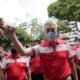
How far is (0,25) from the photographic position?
5.20 metres

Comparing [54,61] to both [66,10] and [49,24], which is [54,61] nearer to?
[49,24]

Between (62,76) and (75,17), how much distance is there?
4209 centimetres

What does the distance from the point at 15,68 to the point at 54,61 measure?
392 centimetres

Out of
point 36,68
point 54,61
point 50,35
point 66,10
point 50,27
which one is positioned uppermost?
point 66,10

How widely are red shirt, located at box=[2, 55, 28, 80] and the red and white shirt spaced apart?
3.76 meters

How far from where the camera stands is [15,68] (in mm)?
10805

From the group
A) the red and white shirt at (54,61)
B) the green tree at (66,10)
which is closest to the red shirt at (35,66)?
the red and white shirt at (54,61)

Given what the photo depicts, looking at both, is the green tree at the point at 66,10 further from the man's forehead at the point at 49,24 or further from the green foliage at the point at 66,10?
the man's forehead at the point at 49,24

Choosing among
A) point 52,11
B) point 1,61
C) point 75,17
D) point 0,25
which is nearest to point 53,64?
point 0,25

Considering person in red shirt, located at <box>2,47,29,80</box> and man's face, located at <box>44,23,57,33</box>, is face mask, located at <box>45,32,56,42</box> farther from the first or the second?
person in red shirt, located at <box>2,47,29,80</box>

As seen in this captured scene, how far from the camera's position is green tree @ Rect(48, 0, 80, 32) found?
48784 millimetres

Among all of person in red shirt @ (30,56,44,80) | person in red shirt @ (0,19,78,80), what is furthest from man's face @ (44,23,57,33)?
person in red shirt @ (30,56,44,80)

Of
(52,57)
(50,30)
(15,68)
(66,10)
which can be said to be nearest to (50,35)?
(50,30)

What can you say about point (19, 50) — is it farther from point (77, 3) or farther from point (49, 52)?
point (77, 3)
